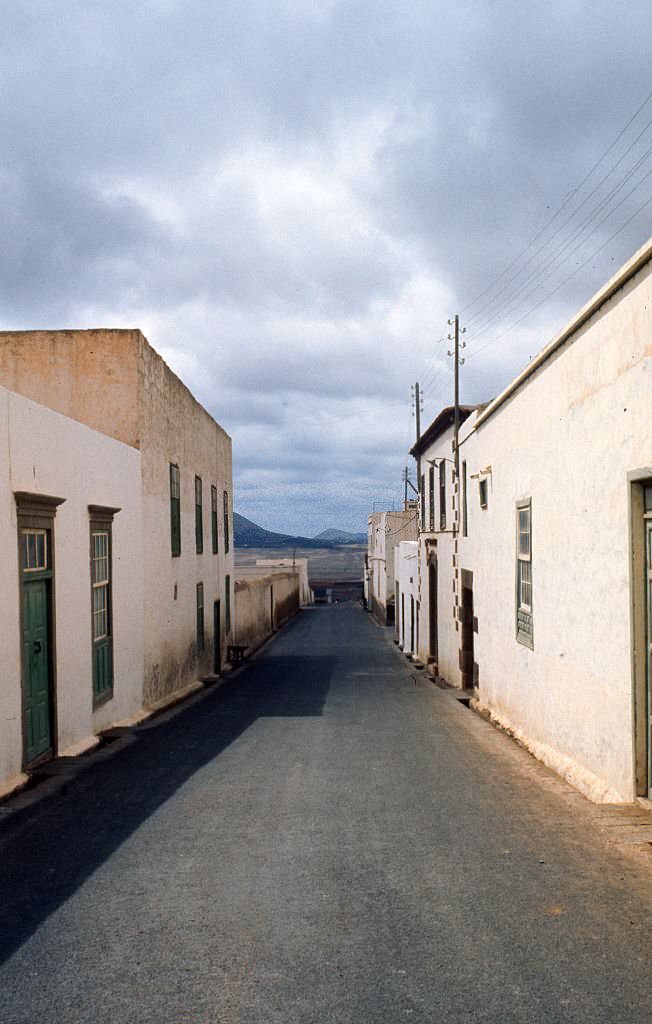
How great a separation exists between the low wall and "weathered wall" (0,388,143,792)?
50.9 feet

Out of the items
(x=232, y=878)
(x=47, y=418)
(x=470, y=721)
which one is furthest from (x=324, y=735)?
(x=232, y=878)

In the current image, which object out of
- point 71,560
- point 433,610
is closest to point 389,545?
point 433,610

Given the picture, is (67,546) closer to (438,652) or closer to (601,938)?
(601,938)

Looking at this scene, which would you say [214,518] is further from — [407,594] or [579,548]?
[579,548]

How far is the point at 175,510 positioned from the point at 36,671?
393 inches

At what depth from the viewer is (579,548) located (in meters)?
8.54

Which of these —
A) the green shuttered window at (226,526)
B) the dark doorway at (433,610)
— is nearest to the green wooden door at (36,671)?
the dark doorway at (433,610)

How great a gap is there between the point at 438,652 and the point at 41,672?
1679 centimetres

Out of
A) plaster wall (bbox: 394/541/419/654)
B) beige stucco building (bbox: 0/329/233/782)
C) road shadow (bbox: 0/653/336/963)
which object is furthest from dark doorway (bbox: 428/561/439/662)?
road shadow (bbox: 0/653/336/963)

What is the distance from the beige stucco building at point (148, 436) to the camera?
51.6ft

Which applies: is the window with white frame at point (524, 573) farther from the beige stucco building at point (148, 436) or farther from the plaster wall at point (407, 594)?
the plaster wall at point (407, 594)

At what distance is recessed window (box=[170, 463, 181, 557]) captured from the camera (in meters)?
19.0

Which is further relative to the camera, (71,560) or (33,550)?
(71,560)

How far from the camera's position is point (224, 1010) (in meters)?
3.68
